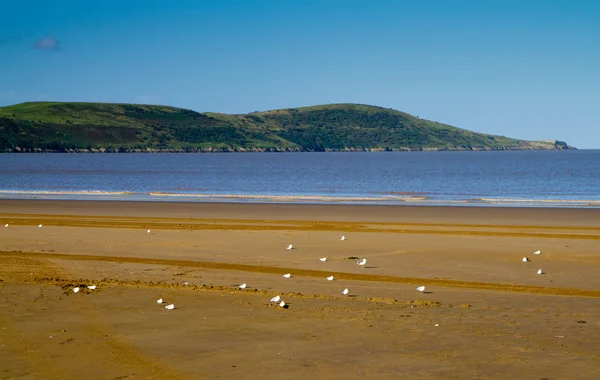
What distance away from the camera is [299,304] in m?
12.4

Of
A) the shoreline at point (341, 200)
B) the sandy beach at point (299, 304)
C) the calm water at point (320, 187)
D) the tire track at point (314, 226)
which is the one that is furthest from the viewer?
the calm water at point (320, 187)

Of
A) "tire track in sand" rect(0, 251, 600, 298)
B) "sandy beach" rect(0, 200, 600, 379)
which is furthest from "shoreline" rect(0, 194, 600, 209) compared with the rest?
"tire track in sand" rect(0, 251, 600, 298)

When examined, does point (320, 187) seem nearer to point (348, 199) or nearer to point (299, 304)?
point (348, 199)

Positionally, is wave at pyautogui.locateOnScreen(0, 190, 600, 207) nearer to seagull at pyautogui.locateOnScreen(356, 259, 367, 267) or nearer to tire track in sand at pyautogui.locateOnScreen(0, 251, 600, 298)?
seagull at pyautogui.locateOnScreen(356, 259, 367, 267)

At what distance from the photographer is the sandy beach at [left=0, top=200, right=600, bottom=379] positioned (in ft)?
29.0

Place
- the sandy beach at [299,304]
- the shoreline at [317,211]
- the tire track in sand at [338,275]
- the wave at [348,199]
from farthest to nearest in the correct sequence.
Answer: the wave at [348,199], the shoreline at [317,211], the tire track in sand at [338,275], the sandy beach at [299,304]

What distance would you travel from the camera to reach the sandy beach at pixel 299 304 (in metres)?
8.85

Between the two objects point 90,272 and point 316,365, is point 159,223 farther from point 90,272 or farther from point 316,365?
point 316,365

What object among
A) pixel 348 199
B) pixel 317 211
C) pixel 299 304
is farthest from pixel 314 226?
pixel 348 199

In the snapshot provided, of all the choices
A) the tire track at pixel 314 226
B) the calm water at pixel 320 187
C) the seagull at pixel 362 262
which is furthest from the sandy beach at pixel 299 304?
the calm water at pixel 320 187

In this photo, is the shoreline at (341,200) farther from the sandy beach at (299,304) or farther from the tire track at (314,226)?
the sandy beach at (299,304)

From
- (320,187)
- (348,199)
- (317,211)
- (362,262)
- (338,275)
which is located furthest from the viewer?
(320,187)

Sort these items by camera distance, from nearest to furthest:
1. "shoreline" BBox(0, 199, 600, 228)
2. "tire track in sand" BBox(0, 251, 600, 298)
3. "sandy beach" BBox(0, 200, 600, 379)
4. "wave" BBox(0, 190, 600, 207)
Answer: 1. "sandy beach" BBox(0, 200, 600, 379)
2. "tire track in sand" BBox(0, 251, 600, 298)
3. "shoreline" BBox(0, 199, 600, 228)
4. "wave" BBox(0, 190, 600, 207)

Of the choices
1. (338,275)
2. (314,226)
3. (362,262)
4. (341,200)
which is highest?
(362,262)
